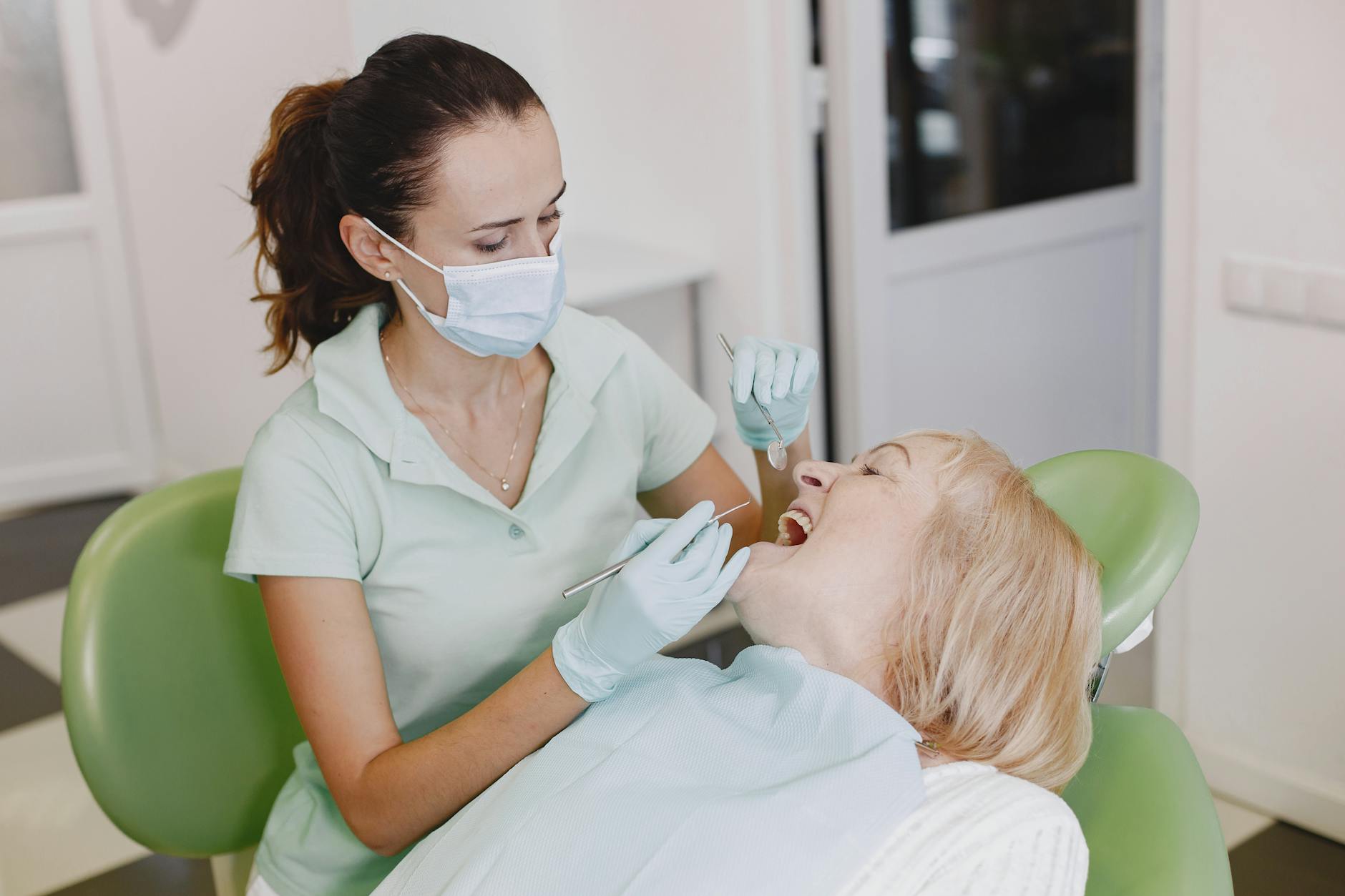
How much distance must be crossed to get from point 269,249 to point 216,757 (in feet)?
1.83

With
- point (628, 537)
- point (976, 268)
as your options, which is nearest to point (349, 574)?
point (628, 537)

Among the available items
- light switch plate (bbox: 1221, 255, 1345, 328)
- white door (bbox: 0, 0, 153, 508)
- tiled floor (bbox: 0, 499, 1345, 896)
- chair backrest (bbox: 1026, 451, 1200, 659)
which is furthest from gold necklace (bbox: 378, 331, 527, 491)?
white door (bbox: 0, 0, 153, 508)

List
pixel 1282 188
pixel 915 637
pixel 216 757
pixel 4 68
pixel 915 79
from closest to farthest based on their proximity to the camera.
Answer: pixel 915 637 < pixel 216 757 < pixel 1282 188 < pixel 915 79 < pixel 4 68

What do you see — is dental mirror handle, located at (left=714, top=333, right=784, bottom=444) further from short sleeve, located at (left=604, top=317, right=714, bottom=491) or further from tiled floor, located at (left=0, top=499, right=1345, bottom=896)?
tiled floor, located at (left=0, top=499, right=1345, bottom=896)

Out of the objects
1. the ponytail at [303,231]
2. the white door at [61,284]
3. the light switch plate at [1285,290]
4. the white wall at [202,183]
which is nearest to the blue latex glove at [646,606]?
the ponytail at [303,231]

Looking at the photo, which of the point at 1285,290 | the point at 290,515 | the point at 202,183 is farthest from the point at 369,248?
the point at 202,183

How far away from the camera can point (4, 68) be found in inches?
136

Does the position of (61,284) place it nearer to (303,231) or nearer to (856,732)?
(303,231)

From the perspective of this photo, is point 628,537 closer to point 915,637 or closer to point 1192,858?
point 915,637

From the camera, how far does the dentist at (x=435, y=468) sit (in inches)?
46.6

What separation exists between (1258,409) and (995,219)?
982 mm

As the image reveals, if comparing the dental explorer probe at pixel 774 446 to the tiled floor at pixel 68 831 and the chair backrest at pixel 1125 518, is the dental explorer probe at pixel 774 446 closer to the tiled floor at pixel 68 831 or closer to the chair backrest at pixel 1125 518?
the chair backrest at pixel 1125 518

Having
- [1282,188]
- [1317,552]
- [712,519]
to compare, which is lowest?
[1317,552]

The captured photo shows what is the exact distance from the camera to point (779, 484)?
Result: 4.98ft
